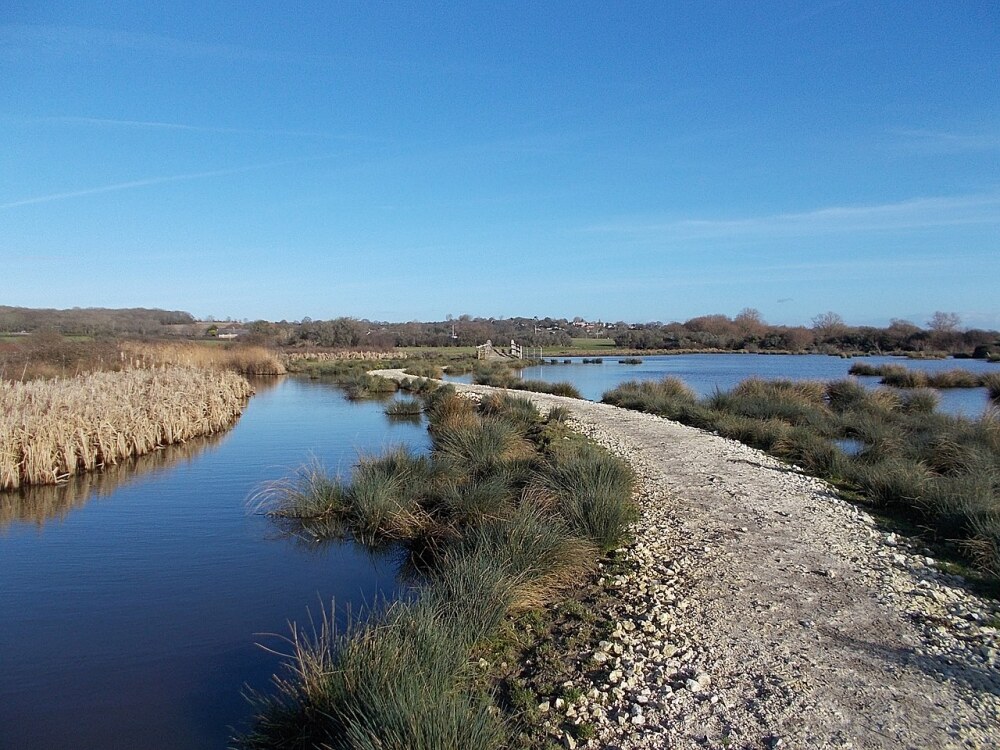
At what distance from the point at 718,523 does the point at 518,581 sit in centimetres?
317

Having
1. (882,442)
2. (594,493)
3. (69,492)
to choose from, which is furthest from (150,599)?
(882,442)

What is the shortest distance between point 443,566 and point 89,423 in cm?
892

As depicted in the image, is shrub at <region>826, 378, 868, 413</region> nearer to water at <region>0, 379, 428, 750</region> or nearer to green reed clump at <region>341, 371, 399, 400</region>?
water at <region>0, 379, 428, 750</region>

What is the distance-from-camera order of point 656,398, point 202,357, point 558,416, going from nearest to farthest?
point 558,416, point 656,398, point 202,357

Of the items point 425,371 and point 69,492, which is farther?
point 425,371

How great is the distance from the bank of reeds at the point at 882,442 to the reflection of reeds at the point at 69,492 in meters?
11.0

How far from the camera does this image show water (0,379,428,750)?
4324 mm

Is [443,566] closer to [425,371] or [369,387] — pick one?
[369,387]

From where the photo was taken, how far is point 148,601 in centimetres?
614

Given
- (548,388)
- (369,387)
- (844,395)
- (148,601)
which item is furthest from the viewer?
(369,387)

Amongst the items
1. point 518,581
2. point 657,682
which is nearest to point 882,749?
point 657,682

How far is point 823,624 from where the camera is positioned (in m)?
4.91

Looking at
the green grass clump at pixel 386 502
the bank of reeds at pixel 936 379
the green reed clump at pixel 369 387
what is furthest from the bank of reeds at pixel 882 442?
the green reed clump at pixel 369 387

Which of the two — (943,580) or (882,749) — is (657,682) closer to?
(882,749)
